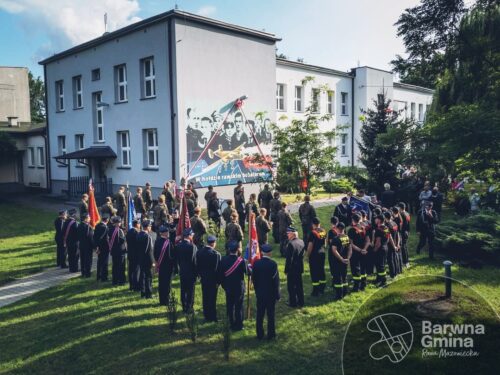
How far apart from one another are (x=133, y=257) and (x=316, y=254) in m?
4.24

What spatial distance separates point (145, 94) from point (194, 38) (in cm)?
395

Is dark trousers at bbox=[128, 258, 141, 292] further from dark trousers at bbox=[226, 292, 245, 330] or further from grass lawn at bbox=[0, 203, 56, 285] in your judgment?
grass lawn at bbox=[0, 203, 56, 285]

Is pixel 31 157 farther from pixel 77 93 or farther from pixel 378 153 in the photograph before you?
pixel 378 153

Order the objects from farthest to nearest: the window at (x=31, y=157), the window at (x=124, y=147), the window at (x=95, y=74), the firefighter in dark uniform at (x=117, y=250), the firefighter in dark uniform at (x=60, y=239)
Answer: the window at (x=31, y=157), the window at (x=95, y=74), the window at (x=124, y=147), the firefighter in dark uniform at (x=60, y=239), the firefighter in dark uniform at (x=117, y=250)

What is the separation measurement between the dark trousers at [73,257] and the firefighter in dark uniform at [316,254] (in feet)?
22.1

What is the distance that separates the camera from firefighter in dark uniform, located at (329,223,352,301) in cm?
955

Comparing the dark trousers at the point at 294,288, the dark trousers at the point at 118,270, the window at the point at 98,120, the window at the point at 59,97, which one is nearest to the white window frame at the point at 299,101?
the window at the point at 98,120

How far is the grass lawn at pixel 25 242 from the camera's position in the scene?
1295 centimetres

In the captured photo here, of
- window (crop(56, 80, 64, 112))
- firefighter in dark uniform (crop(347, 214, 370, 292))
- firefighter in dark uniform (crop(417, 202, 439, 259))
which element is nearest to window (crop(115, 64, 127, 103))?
window (crop(56, 80, 64, 112))

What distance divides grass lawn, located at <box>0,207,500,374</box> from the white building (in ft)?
33.4

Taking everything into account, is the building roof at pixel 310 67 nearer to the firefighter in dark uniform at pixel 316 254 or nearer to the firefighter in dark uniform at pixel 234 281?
the firefighter in dark uniform at pixel 316 254

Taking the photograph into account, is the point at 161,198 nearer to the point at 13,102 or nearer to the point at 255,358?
the point at 255,358

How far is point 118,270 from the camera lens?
11.0 metres

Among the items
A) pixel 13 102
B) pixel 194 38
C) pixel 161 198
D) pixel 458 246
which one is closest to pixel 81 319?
pixel 161 198
